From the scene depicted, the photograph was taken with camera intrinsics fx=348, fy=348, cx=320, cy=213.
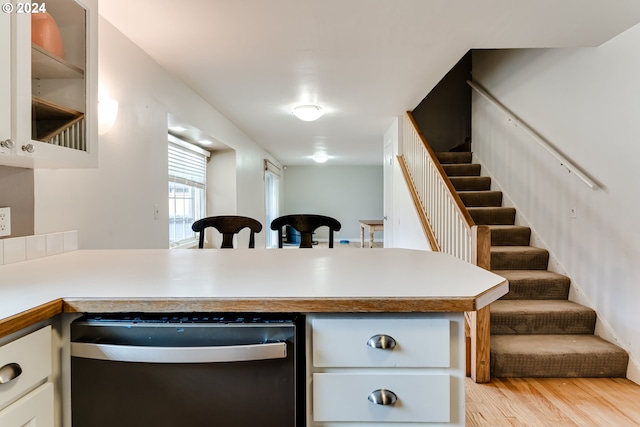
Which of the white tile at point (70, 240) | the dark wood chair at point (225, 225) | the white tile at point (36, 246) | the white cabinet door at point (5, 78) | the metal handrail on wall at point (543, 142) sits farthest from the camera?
the metal handrail on wall at point (543, 142)

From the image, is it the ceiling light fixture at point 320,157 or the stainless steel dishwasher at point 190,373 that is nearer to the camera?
the stainless steel dishwasher at point 190,373

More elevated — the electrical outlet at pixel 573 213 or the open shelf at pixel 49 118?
the open shelf at pixel 49 118

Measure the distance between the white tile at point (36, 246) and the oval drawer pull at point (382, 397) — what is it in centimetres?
148

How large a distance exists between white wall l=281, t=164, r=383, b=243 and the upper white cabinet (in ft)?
27.7

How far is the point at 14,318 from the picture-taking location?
2.26 feet

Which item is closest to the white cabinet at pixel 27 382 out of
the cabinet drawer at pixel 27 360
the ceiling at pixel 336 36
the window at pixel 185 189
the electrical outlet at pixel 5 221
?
the cabinet drawer at pixel 27 360

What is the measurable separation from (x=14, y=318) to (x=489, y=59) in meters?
4.74

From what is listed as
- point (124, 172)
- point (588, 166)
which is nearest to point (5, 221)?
point (124, 172)

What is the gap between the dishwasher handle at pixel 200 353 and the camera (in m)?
0.78

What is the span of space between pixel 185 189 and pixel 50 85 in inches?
112

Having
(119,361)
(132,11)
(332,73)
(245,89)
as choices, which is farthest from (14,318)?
(245,89)

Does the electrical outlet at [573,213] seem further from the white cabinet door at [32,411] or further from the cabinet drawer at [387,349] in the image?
the white cabinet door at [32,411]

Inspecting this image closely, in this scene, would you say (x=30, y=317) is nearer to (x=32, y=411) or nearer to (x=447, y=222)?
(x=32, y=411)

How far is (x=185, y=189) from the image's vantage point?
4051 millimetres
